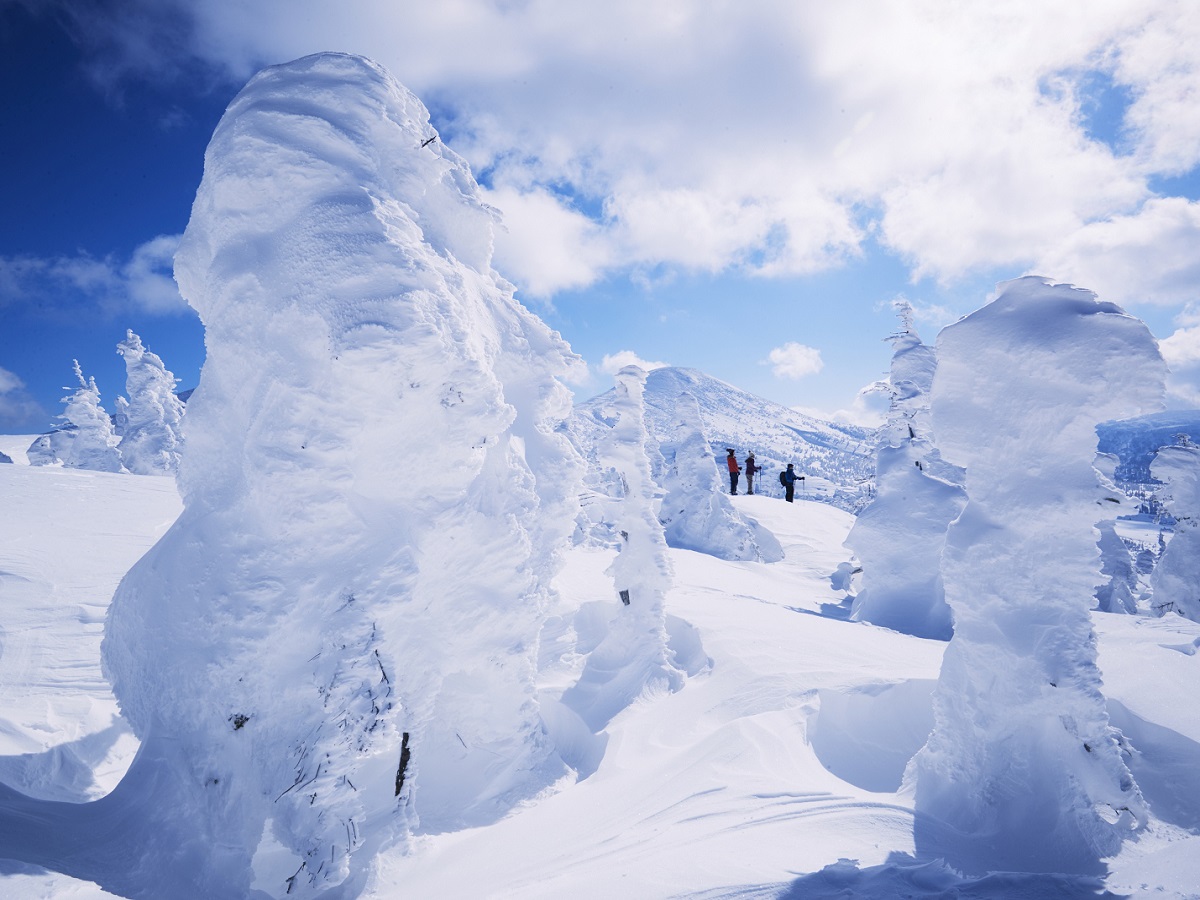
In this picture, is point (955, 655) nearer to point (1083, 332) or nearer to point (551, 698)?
point (1083, 332)

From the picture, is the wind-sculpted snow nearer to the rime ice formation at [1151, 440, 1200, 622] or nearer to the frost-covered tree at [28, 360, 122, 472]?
the rime ice formation at [1151, 440, 1200, 622]

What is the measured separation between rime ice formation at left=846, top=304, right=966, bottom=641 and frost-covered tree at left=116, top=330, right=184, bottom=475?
39.8 metres

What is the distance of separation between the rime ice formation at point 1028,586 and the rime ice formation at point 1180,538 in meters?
25.4

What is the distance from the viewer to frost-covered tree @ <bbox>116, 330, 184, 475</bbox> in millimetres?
34778

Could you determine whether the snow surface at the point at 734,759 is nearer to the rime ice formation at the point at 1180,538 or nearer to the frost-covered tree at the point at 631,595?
the frost-covered tree at the point at 631,595

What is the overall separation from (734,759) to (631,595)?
447cm

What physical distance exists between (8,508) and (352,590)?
13.7 m

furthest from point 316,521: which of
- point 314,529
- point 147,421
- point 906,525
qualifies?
point 147,421

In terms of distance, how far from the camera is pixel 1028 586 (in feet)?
→ 21.8

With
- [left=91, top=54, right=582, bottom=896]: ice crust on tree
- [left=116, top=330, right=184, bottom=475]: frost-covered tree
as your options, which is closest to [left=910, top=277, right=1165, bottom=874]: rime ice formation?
[left=91, top=54, right=582, bottom=896]: ice crust on tree

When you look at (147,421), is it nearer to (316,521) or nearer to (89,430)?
(89,430)

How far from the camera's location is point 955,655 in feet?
23.4

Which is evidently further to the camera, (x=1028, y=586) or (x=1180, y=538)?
(x=1180, y=538)

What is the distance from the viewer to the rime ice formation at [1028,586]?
593 cm
